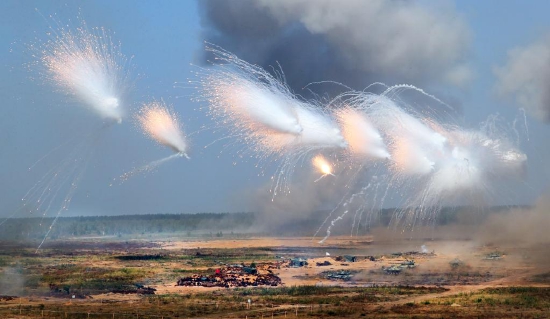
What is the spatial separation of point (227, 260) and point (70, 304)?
3334 centimetres

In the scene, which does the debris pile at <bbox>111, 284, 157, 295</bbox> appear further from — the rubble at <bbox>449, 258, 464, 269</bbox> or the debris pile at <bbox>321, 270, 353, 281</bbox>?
the rubble at <bbox>449, 258, 464, 269</bbox>

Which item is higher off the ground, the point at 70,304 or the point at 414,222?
the point at 414,222

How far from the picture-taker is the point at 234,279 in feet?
210

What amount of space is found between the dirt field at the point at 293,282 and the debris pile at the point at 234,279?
0.18 metres

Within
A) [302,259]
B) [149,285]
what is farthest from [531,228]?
[149,285]

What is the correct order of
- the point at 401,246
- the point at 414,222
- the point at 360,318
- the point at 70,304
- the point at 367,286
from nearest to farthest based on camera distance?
1. the point at 360,318
2. the point at 70,304
3. the point at 367,286
4. the point at 401,246
5. the point at 414,222

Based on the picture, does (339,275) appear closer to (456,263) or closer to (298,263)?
(298,263)

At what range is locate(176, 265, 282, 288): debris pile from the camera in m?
61.6

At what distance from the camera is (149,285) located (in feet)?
203

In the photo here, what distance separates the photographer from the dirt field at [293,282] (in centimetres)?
4678

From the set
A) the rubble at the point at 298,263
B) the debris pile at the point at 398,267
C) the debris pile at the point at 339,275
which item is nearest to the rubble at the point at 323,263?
the rubble at the point at 298,263

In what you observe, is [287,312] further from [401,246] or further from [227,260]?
[401,246]

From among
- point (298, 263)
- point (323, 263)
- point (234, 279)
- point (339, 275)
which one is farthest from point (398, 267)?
point (234, 279)

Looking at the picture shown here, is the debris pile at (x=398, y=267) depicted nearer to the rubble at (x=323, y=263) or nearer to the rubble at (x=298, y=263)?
the rubble at (x=323, y=263)
